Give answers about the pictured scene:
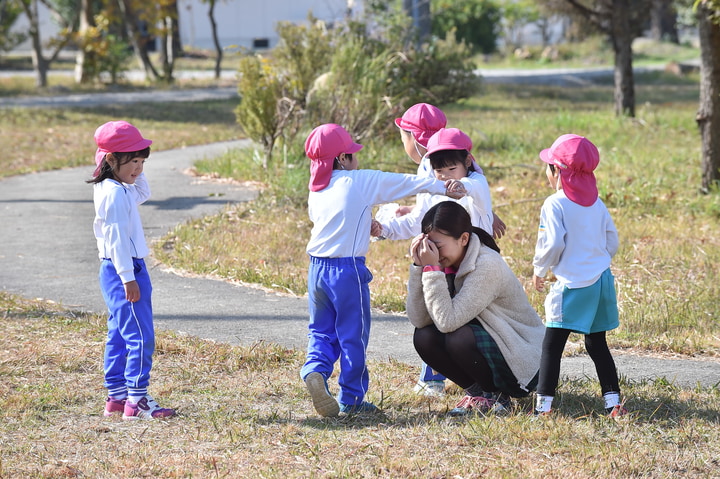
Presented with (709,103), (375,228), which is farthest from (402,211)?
(709,103)

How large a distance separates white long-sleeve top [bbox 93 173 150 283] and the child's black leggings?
192 cm

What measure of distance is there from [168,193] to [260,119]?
1356mm

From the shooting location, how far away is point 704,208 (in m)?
9.17

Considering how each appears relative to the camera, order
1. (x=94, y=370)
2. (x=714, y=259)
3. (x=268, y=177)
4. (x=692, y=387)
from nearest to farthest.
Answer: (x=692, y=387)
(x=94, y=370)
(x=714, y=259)
(x=268, y=177)

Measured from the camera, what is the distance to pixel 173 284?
7.18m

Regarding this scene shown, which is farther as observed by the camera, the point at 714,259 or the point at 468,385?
the point at 714,259

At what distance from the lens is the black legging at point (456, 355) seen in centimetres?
430

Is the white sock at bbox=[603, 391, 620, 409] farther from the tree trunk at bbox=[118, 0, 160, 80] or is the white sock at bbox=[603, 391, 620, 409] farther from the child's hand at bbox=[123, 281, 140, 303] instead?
the tree trunk at bbox=[118, 0, 160, 80]

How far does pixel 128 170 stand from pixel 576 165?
6.83 feet

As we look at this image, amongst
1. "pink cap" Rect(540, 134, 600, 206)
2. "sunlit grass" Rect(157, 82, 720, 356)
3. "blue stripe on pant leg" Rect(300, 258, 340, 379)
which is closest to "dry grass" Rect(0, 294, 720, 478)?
"blue stripe on pant leg" Rect(300, 258, 340, 379)

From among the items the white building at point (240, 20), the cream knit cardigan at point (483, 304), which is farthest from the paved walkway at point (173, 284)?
Answer: the white building at point (240, 20)

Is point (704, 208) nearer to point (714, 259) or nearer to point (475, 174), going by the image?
point (714, 259)

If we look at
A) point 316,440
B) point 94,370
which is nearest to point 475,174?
point 316,440

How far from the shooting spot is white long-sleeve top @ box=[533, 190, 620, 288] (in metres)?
4.23
